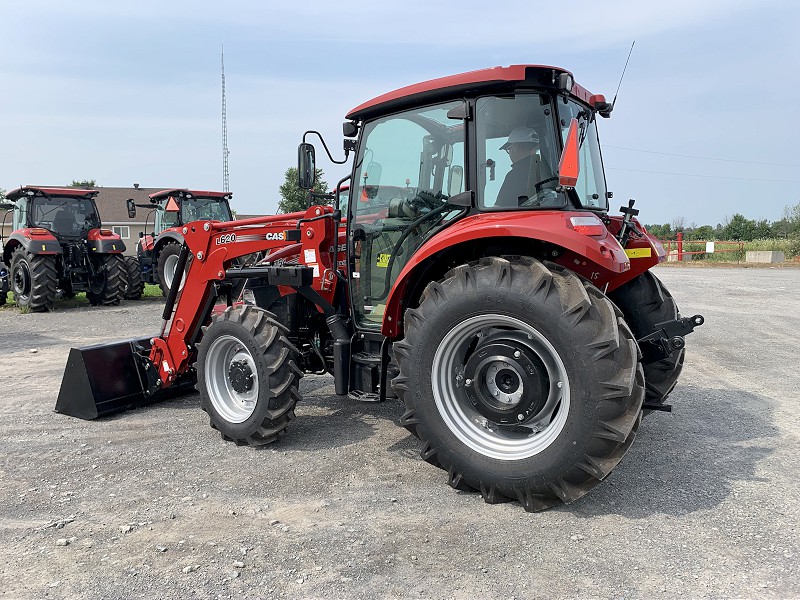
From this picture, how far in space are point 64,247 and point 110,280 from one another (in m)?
1.19

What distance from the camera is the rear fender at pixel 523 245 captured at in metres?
3.20

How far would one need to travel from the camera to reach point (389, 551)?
2.93 m

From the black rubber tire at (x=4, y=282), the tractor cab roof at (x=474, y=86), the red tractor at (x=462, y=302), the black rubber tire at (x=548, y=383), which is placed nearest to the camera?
the black rubber tire at (x=548, y=383)

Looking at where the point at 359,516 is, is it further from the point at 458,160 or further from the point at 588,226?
the point at 458,160

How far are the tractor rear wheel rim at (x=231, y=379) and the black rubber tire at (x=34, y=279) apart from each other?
32.0 ft

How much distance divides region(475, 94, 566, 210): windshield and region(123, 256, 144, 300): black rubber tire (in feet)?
41.3

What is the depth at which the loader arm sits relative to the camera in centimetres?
464

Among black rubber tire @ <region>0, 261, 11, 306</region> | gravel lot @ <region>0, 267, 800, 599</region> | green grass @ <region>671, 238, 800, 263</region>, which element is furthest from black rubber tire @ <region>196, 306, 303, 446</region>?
green grass @ <region>671, 238, 800, 263</region>

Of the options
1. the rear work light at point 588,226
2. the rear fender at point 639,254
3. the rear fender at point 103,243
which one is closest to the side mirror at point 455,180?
the rear work light at point 588,226

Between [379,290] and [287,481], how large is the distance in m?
1.46

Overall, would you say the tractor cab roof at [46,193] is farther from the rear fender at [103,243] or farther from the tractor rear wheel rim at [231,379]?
the tractor rear wheel rim at [231,379]

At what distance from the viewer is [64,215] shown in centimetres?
1366

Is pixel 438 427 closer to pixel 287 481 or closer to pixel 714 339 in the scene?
pixel 287 481

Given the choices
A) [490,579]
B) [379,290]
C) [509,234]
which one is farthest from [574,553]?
[379,290]
